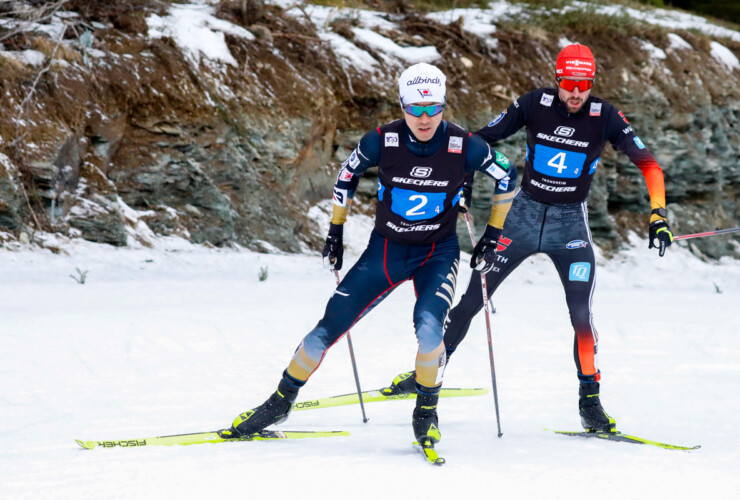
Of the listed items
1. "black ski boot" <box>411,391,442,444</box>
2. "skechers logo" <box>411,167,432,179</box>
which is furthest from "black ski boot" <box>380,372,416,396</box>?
"skechers logo" <box>411,167,432,179</box>

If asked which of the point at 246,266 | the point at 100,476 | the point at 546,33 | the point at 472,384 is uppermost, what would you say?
the point at 546,33

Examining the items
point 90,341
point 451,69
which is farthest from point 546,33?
point 90,341

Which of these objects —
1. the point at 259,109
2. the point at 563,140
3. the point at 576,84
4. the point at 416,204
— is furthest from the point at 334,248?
the point at 259,109

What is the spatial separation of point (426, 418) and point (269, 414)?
3.00 ft

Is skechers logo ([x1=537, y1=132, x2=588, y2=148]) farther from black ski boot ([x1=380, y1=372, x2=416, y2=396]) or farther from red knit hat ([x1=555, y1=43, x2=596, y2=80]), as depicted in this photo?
black ski boot ([x1=380, y1=372, x2=416, y2=396])

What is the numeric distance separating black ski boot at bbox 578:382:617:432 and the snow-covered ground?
209 mm

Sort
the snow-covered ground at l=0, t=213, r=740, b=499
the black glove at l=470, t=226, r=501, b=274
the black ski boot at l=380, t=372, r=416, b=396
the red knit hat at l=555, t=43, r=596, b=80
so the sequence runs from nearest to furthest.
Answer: the snow-covered ground at l=0, t=213, r=740, b=499 < the black glove at l=470, t=226, r=501, b=274 < the red knit hat at l=555, t=43, r=596, b=80 < the black ski boot at l=380, t=372, r=416, b=396

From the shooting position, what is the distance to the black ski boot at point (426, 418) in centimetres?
418

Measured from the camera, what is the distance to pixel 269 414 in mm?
4367

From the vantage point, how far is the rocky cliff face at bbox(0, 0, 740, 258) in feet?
33.7

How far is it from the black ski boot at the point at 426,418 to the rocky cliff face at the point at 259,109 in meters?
7.11

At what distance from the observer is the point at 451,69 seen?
1409 cm

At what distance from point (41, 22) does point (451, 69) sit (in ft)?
23.1

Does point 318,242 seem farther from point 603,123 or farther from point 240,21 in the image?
point 603,123
